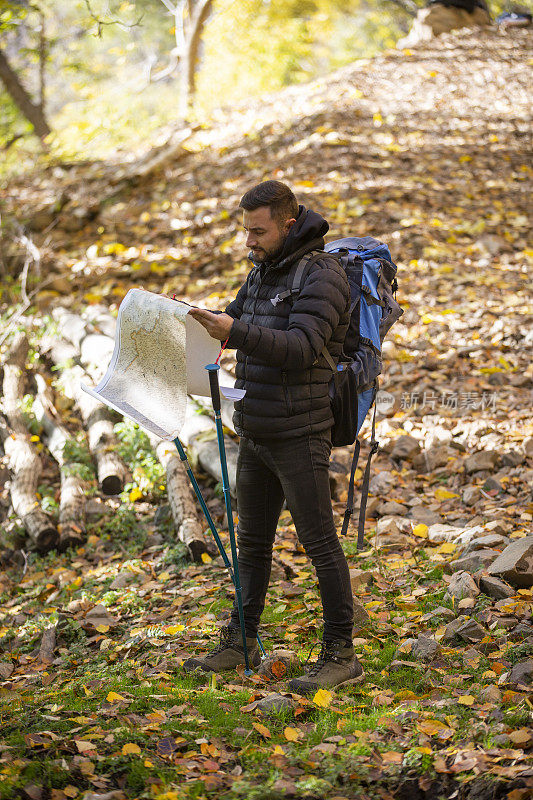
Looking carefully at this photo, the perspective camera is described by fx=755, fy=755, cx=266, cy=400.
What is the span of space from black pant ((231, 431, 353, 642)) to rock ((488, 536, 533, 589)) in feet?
4.13

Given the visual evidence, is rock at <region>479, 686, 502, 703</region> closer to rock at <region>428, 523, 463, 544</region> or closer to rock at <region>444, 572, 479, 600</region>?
rock at <region>444, 572, 479, 600</region>

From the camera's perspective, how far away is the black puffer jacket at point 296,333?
3.23 metres

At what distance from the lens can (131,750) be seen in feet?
9.95

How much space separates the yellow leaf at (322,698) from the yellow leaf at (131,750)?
86 cm

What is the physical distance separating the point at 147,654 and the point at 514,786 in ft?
7.31

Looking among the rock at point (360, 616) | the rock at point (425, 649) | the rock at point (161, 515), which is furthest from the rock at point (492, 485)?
the rock at point (161, 515)

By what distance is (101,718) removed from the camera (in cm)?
340

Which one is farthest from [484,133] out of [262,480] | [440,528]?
[262,480]

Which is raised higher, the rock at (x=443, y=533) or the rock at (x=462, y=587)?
the rock at (x=462, y=587)

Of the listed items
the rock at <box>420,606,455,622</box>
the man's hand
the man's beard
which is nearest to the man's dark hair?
the man's beard

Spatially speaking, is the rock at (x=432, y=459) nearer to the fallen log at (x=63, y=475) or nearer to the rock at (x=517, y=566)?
the rock at (x=517, y=566)

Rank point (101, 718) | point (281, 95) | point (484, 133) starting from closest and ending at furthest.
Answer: point (101, 718)
point (484, 133)
point (281, 95)

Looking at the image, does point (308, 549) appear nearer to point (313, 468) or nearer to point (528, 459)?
point (313, 468)

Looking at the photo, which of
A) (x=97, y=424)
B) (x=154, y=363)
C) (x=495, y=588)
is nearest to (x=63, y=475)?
(x=97, y=424)
